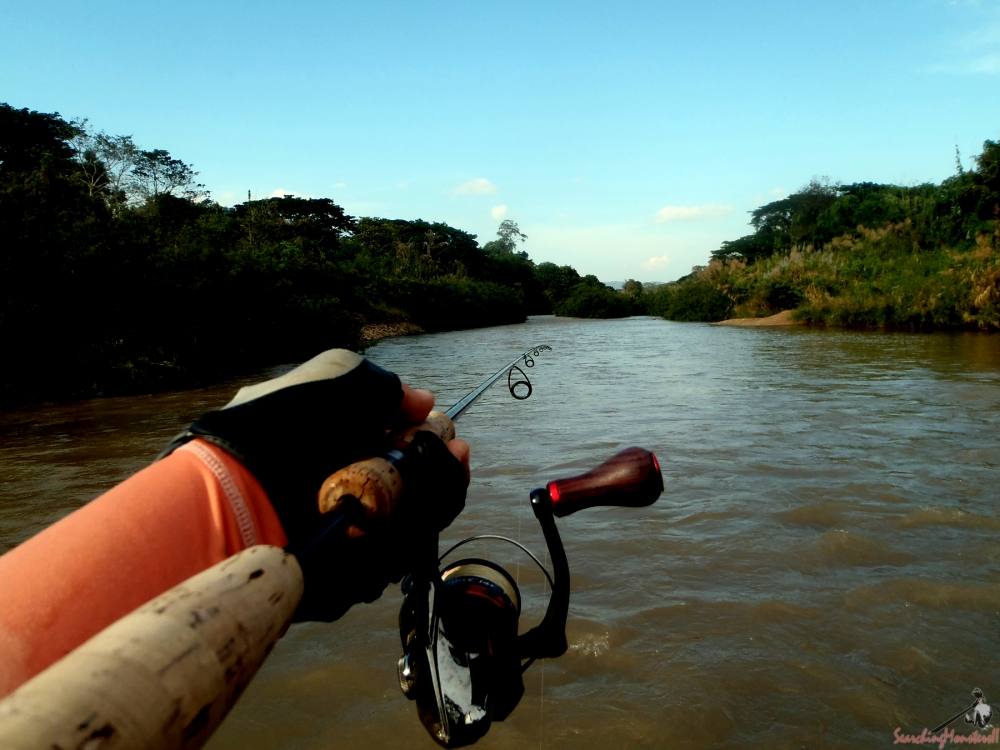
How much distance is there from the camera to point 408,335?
33.9 metres

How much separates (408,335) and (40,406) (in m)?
23.3

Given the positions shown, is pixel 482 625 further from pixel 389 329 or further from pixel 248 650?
pixel 389 329

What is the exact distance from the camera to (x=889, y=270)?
23438 millimetres

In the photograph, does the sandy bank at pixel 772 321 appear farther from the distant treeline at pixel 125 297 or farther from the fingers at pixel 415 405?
the fingers at pixel 415 405

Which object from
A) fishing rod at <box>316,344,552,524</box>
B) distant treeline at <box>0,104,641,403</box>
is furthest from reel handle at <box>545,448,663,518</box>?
distant treeline at <box>0,104,641,403</box>

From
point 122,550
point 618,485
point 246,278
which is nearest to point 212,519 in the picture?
point 122,550

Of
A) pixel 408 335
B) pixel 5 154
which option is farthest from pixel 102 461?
pixel 5 154

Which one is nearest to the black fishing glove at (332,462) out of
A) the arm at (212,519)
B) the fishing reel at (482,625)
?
the arm at (212,519)

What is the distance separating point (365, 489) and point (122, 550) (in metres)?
0.33

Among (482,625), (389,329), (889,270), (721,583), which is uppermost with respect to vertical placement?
(889,270)

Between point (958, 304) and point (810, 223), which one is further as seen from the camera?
point (810, 223)

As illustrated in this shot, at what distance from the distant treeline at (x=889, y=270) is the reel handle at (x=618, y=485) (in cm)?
1966

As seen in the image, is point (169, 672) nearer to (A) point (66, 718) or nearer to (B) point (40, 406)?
(A) point (66, 718)

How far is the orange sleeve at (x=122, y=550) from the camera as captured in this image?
2.24ft
